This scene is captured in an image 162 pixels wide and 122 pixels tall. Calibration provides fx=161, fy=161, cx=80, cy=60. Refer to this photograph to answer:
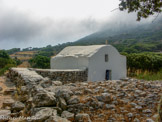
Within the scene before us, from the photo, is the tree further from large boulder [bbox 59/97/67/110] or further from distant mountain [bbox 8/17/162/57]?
distant mountain [bbox 8/17/162/57]

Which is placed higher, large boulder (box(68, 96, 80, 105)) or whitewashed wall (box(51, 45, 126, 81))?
whitewashed wall (box(51, 45, 126, 81))

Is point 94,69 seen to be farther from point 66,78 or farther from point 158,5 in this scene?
point 158,5

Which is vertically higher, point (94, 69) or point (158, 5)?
point (158, 5)

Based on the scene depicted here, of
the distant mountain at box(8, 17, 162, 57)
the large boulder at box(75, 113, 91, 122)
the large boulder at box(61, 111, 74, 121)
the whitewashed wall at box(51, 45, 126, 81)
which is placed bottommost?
the large boulder at box(75, 113, 91, 122)

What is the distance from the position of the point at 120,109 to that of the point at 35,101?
240 cm

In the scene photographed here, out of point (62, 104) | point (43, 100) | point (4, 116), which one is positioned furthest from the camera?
point (62, 104)

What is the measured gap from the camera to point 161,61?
2020 cm

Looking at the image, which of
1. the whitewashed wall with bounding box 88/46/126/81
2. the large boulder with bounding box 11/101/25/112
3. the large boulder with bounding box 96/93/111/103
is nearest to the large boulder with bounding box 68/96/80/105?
the large boulder with bounding box 96/93/111/103

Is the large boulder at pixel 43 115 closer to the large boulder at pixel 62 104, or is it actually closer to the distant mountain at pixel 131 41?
the large boulder at pixel 62 104

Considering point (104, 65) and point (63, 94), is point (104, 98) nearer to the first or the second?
point (63, 94)

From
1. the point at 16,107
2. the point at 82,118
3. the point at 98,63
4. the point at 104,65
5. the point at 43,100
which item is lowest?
the point at 82,118

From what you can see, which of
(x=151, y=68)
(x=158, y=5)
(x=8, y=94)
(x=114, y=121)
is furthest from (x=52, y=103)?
(x=151, y=68)

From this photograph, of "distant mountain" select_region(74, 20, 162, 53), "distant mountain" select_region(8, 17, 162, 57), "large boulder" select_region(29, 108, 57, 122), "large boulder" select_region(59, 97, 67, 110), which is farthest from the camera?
"distant mountain" select_region(8, 17, 162, 57)

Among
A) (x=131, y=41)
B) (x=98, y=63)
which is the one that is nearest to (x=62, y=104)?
(x=98, y=63)
